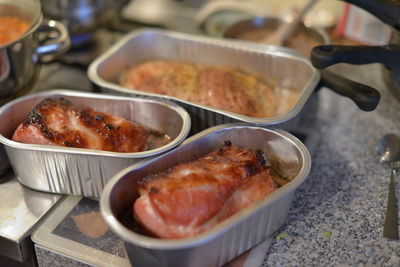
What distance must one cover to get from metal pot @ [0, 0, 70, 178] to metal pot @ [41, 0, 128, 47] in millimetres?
149

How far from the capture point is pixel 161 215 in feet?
2.55

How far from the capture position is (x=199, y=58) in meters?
1.41

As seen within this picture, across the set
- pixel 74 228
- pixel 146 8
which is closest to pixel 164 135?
pixel 74 228

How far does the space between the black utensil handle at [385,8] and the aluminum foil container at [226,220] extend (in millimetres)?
383

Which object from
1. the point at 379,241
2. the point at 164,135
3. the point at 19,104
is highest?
the point at 19,104

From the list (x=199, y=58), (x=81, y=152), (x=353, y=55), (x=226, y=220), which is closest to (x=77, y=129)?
(x=81, y=152)

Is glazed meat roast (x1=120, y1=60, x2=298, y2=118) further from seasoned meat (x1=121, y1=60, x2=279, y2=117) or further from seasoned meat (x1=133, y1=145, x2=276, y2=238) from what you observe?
seasoned meat (x1=133, y1=145, x2=276, y2=238)

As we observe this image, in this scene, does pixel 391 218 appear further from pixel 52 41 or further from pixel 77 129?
pixel 52 41

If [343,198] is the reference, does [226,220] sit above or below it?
above

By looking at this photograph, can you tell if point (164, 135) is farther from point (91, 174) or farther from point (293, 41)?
point (293, 41)

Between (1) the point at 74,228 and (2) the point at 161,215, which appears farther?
(1) the point at 74,228

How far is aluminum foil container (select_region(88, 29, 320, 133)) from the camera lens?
119 centimetres

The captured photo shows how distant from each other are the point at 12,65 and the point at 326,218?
854 millimetres

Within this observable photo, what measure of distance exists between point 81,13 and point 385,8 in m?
0.92
